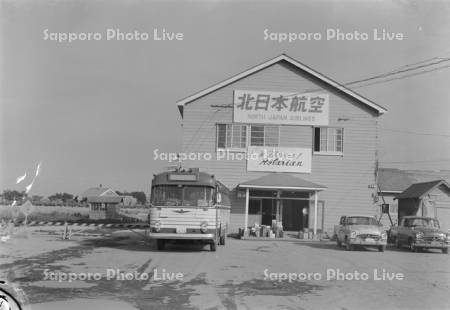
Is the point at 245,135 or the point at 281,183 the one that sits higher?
the point at 245,135

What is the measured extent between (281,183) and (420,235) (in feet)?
27.9

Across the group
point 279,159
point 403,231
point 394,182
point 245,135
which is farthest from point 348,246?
point 394,182

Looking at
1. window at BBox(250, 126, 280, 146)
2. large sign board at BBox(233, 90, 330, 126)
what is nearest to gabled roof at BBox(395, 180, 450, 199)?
large sign board at BBox(233, 90, 330, 126)

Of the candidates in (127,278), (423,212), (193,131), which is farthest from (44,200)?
(127,278)

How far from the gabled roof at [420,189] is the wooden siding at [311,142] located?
3688mm

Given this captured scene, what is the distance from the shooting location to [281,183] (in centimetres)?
2745

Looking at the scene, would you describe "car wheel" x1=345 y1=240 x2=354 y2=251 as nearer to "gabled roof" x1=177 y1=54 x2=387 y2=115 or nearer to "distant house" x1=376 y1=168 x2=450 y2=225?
"gabled roof" x1=177 y1=54 x2=387 y2=115

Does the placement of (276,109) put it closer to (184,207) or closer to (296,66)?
(296,66)

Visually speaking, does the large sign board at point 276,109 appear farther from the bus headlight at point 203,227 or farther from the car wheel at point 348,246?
the bus headlight at point 203,227

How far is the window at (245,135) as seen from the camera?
93.0 ft

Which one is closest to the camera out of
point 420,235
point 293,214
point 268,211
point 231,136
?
point 420,235

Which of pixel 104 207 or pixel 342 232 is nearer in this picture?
pixel 342 232

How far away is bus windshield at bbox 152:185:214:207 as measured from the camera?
17.3 m

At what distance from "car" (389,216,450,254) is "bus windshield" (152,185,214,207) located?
906 centimetres
